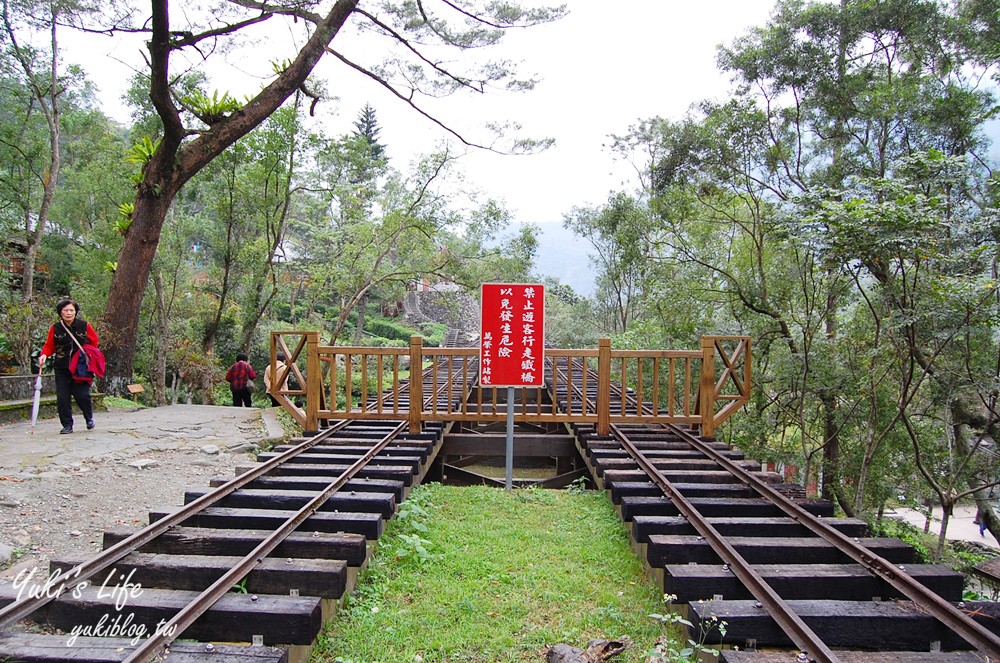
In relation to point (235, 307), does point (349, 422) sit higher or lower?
lower

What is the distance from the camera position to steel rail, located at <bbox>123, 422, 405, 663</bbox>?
7.72ft

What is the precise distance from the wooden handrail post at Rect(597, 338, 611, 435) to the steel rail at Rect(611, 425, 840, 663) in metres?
1.68

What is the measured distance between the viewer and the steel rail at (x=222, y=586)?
235 cm

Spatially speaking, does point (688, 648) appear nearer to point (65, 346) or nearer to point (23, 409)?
point (65, 346)

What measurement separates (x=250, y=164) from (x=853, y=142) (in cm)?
1322

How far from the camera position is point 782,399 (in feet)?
37.2

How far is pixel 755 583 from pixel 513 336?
3448mm

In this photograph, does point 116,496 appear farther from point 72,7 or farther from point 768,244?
point 768,244

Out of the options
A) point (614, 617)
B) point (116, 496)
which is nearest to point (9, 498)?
point (116, 496)

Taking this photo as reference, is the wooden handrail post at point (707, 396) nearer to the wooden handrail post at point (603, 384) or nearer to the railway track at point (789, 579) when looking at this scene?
the wooden handrail post at point (603, 384)

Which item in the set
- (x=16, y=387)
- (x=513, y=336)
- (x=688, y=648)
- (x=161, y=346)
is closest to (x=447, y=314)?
(x=161, y=346)

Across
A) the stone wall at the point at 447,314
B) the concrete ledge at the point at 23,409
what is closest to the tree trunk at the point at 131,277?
the concrete ledge at the point at 23,409

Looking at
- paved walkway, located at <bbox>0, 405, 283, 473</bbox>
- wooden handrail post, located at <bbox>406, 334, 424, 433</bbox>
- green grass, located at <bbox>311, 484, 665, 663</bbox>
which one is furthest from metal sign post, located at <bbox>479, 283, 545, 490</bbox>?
paved walkway, located at <bbox>0, 405, 283, 473</bbox>

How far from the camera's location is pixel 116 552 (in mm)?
3164
